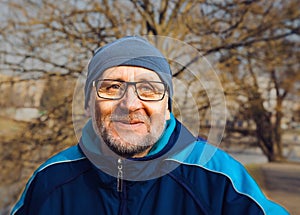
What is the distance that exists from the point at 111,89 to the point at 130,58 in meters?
0.08

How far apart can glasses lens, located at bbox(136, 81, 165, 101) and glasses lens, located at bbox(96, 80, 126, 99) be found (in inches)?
1.4

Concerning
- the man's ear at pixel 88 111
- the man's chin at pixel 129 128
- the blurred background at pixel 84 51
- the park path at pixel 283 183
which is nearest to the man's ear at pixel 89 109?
the man's ear at pixel 88 111

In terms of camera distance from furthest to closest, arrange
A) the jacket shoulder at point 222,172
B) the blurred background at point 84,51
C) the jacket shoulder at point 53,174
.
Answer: the blurred background at point 84,51, the jacket shoulder at point 53,174, the jacket shoulder at point 222,172

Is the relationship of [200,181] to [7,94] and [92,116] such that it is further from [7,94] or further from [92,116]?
[7,94]

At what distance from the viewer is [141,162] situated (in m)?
0.91

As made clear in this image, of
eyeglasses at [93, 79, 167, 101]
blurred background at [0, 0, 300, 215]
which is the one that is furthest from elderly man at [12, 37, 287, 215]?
blurred background at [0, 0, 300, 215]

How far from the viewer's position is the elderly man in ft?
2.88

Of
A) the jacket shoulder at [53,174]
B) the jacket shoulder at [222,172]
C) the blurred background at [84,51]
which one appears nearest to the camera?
the jacket shoulder at [222,172]

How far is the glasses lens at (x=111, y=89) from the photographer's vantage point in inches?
35.0

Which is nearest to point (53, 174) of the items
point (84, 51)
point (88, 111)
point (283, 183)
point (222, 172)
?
point (88, 111)

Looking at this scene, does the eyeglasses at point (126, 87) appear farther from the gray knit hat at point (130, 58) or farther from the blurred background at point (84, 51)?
the blurred background at point (84, 51)

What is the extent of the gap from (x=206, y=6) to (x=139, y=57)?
3163mm

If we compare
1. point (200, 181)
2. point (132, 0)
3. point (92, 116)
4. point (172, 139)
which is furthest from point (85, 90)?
point (132, 0)

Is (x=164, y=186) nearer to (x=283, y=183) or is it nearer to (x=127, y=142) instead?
(x=127, y=142)
